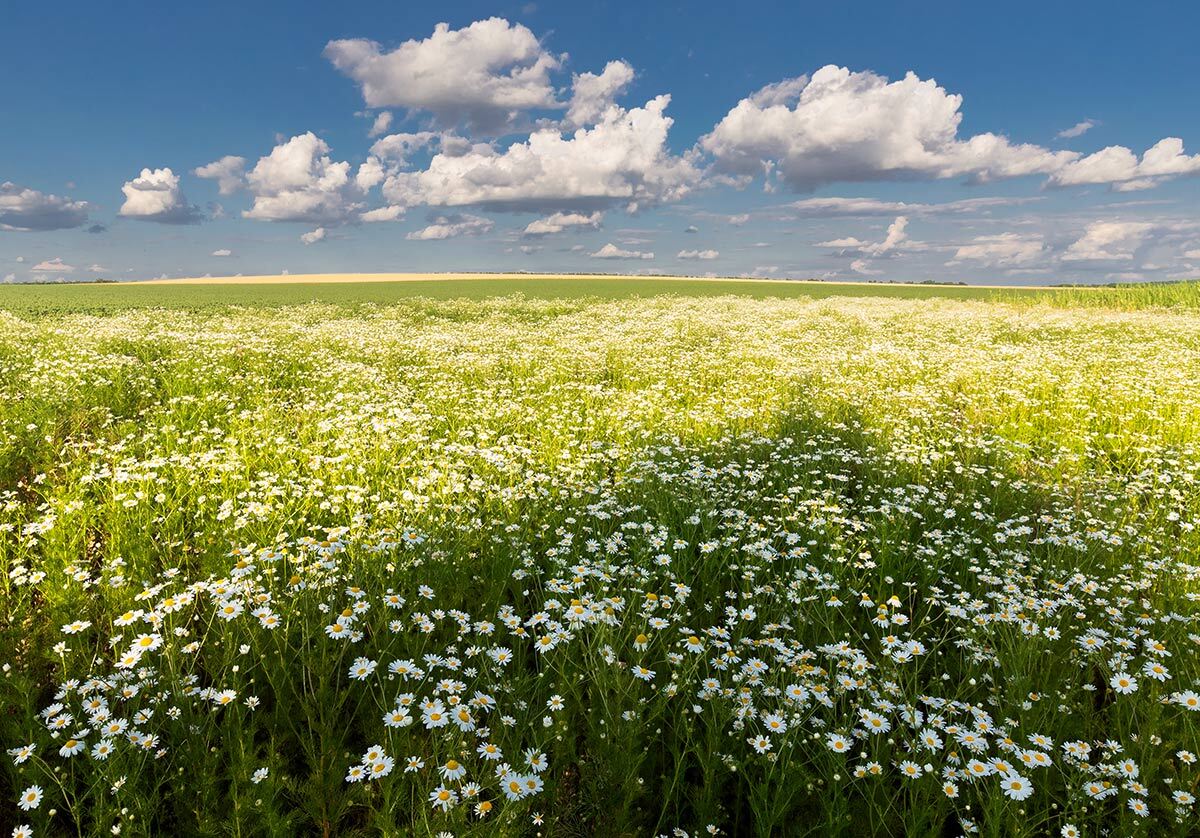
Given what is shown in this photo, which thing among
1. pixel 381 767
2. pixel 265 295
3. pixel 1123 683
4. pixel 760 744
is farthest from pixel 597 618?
pixel 265 295

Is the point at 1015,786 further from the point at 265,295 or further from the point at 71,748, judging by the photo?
the point at 265,295

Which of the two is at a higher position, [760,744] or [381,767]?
[381,767]

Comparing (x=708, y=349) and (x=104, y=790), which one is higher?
(x=708, y=349)

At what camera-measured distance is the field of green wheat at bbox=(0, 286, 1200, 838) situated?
262 centimetres

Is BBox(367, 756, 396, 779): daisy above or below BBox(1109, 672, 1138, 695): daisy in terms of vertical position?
above

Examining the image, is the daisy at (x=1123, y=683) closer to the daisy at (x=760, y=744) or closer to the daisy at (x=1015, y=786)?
the daisy at (x=1015, y=786)

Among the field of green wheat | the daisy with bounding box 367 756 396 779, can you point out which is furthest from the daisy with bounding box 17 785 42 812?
the daisy with bounding box 367 756 396 779

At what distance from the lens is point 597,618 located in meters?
3.27

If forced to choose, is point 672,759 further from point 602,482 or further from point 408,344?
point 408,344

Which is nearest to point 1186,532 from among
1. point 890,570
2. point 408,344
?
point 890,570

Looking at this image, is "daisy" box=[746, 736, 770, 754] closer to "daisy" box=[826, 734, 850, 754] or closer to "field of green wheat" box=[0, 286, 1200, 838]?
"field of green wheat" box=[0, 286, 1200, 838]

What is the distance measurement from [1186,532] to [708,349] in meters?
10.4

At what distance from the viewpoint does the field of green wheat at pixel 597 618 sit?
262cm

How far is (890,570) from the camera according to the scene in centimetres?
464
